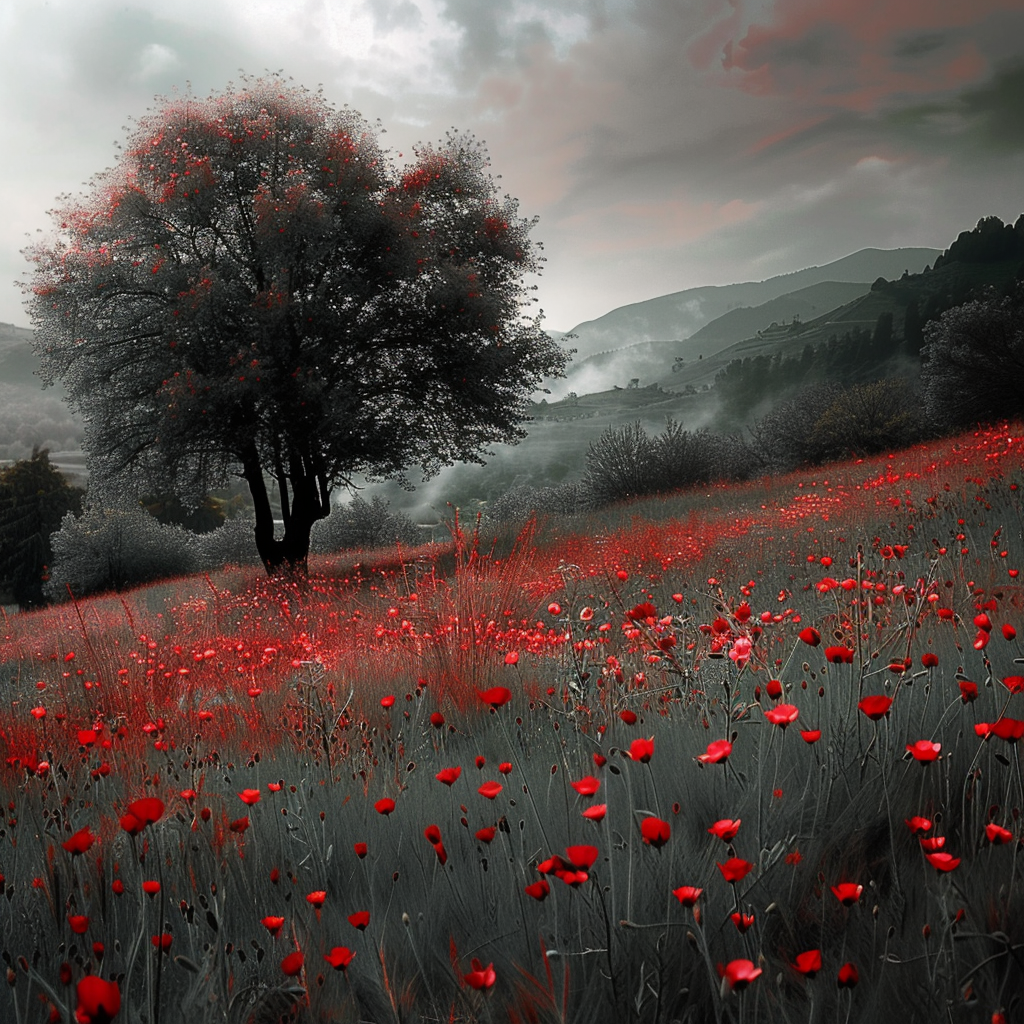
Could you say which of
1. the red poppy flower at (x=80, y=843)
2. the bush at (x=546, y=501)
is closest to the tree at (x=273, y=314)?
the bush at (x=546, y=501)

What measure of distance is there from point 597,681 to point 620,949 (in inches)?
61.7

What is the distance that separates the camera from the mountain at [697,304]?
3201 inches

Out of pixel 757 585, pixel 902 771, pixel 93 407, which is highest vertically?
pixel 93 407

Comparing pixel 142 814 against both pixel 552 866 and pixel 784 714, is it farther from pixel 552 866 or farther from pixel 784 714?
pixel 784 714

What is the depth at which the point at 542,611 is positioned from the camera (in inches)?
248

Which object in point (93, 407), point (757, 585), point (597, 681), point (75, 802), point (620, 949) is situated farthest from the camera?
point (93, 407)

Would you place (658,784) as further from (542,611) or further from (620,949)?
(542,611)

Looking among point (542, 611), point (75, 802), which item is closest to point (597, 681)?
point (75, 802)

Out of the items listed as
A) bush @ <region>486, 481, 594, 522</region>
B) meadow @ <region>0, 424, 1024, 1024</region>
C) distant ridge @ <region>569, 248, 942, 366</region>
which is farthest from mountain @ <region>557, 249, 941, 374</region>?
meadow @ <region>0, 424, 1024, 1024</region>

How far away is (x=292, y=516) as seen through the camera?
14.0m

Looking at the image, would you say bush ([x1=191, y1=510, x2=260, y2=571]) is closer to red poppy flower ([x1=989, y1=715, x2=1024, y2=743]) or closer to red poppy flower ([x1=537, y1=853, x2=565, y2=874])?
red poppy flower ([x1=537, y1=853, x2=565, y2=874])

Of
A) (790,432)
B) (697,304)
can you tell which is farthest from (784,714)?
(697,304)

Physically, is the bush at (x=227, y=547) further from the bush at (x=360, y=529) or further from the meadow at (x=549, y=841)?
the meadow at (x=549, y=841)

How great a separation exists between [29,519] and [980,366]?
30111 millimetres
